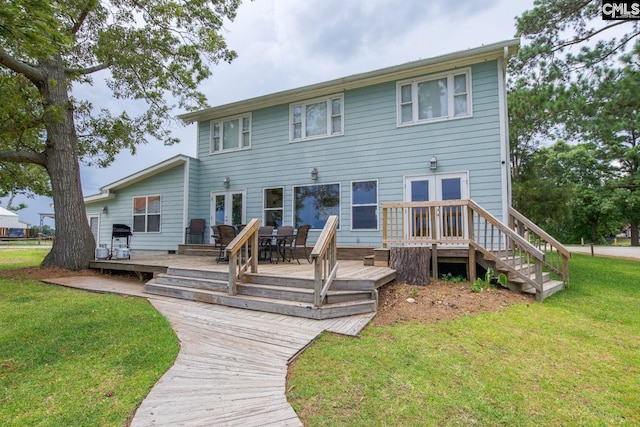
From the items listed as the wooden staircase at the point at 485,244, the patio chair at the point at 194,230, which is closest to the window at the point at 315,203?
the wooden staircase at the point at 485,244

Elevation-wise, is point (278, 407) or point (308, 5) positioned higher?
point (308, 5)

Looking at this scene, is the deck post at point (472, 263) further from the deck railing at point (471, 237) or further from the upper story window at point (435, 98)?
the upper story window at point (435, 98)

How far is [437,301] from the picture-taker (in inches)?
197

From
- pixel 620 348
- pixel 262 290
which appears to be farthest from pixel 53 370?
pixel 620 348

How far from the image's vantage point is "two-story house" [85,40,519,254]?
7559mm

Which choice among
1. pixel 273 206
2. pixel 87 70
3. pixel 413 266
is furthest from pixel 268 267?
pixel 87 70

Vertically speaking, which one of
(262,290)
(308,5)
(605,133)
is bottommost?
(262,290)

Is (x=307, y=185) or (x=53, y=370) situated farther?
(x=307, y=185)

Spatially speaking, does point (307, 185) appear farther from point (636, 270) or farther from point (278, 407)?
point (636, 270)

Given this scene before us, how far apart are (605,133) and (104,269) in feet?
49.1

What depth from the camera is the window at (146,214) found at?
11.8m

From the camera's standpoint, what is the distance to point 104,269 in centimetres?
833

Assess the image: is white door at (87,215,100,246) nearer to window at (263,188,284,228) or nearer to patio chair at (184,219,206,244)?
patio chair at (184,219,206,244)
